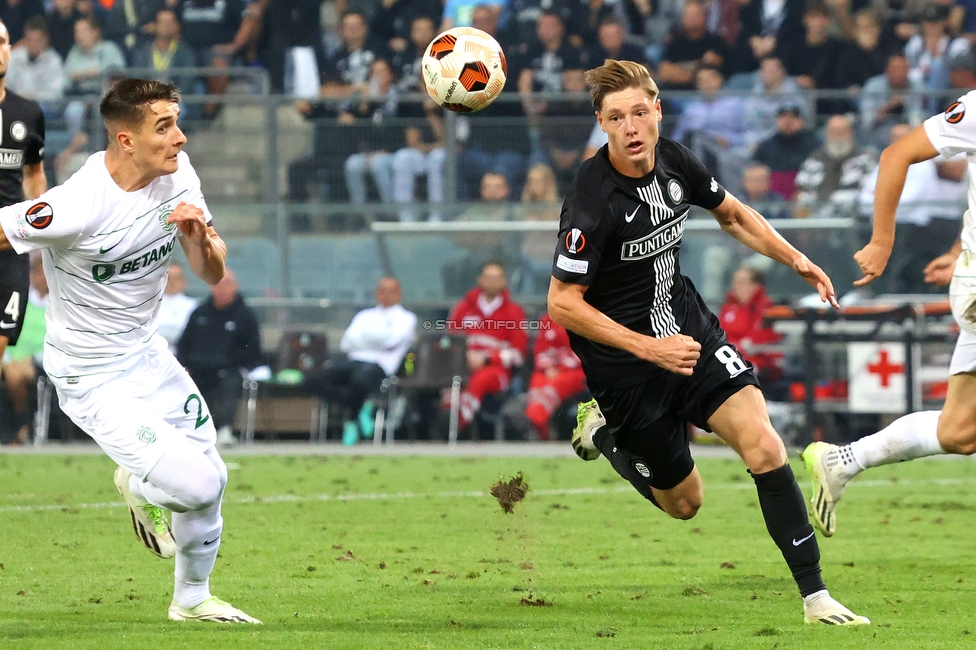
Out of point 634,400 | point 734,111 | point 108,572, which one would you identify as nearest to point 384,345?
point 734,111

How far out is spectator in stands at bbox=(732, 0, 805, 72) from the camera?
1811 cm

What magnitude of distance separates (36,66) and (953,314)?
14515 mm

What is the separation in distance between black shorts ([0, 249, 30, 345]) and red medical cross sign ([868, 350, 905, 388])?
357 inches

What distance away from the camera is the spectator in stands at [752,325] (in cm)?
1445

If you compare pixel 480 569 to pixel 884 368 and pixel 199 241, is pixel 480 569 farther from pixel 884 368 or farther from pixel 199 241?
pixel 884 368

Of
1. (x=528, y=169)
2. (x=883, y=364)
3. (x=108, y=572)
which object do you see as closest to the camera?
(x=108, y=572)

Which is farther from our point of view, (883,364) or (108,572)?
(883,364)

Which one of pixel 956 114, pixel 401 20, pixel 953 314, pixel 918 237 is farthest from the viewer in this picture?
pixel 401 20

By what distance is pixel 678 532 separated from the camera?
355 inches

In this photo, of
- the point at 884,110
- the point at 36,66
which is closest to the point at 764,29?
the point at 884,110

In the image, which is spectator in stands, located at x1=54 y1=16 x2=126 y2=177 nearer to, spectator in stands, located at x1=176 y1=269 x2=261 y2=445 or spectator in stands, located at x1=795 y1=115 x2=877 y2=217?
spectator in stands, located at x1=176 y1=269 x2=261 y2=445

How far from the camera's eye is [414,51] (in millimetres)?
18344

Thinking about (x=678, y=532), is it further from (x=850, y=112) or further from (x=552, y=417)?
(x=850, y=112)

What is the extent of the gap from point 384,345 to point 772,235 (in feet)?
28.9
